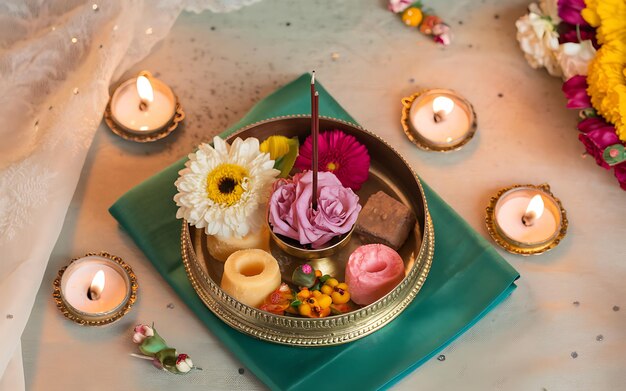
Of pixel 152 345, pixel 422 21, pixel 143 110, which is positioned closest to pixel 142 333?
pixel 152 345

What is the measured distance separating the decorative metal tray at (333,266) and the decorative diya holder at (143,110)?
16 cm

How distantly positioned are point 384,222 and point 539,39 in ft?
1.13

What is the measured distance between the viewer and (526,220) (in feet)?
3.22

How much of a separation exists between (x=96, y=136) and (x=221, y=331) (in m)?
0.31

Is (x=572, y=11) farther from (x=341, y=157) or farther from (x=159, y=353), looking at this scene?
(x=159, y=353)

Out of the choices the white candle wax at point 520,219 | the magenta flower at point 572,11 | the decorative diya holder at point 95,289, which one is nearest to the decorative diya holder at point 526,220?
the white candle wax at point 520,219

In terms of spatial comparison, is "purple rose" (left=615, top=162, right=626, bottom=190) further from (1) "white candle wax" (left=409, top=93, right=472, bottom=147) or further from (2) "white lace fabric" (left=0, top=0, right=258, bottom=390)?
(2) "white lace fabric" (left=0, top=0, right=258, bottom=390)

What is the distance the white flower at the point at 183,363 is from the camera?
89 centimetres

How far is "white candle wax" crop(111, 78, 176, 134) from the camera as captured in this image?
1045 millimetres

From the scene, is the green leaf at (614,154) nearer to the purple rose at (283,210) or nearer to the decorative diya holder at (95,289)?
the purple rose at (283,210)

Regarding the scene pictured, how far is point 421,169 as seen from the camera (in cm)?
104

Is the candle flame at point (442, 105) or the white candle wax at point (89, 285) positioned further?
the candle flame at point (442, 105)

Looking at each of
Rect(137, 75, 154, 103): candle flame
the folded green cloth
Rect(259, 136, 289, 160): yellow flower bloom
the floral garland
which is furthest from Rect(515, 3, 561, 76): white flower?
Rect(137, 75, 154, 103): candle flame

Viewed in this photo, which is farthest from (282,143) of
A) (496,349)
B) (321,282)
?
(496,349)
